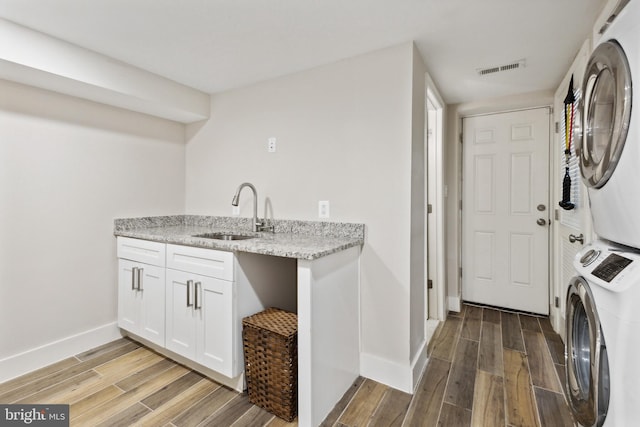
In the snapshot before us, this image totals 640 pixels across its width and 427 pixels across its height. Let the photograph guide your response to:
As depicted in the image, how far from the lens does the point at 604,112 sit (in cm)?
110

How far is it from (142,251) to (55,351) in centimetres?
87

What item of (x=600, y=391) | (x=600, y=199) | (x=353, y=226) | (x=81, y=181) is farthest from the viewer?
(x=81, y=181)

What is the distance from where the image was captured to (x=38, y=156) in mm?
2066

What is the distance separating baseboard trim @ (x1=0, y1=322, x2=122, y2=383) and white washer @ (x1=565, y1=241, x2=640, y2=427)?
2.91 m

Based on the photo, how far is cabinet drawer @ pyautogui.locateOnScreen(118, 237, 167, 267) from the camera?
2.10 m

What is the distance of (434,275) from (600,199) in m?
1.89

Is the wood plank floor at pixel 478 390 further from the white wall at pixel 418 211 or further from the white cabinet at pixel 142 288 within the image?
the white cabinet at pixel 142 288

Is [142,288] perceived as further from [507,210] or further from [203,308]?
[507,210]

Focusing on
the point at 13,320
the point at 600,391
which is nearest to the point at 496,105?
the point at 600,391

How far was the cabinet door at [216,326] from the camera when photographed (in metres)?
1.76

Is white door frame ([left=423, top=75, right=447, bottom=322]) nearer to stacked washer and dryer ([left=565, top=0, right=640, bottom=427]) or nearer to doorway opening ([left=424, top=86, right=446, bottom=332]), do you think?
doorway opening ([left=424, top=86, right=446, bottom=332])

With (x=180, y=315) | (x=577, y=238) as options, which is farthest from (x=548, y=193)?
(x=180, y=315)

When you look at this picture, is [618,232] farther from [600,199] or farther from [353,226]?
[353,226]

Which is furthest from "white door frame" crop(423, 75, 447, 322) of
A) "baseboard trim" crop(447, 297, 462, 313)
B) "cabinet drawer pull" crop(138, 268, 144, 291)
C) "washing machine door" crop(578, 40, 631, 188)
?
"cabinet drawer pull" crop(138, 268, 144, 291)
